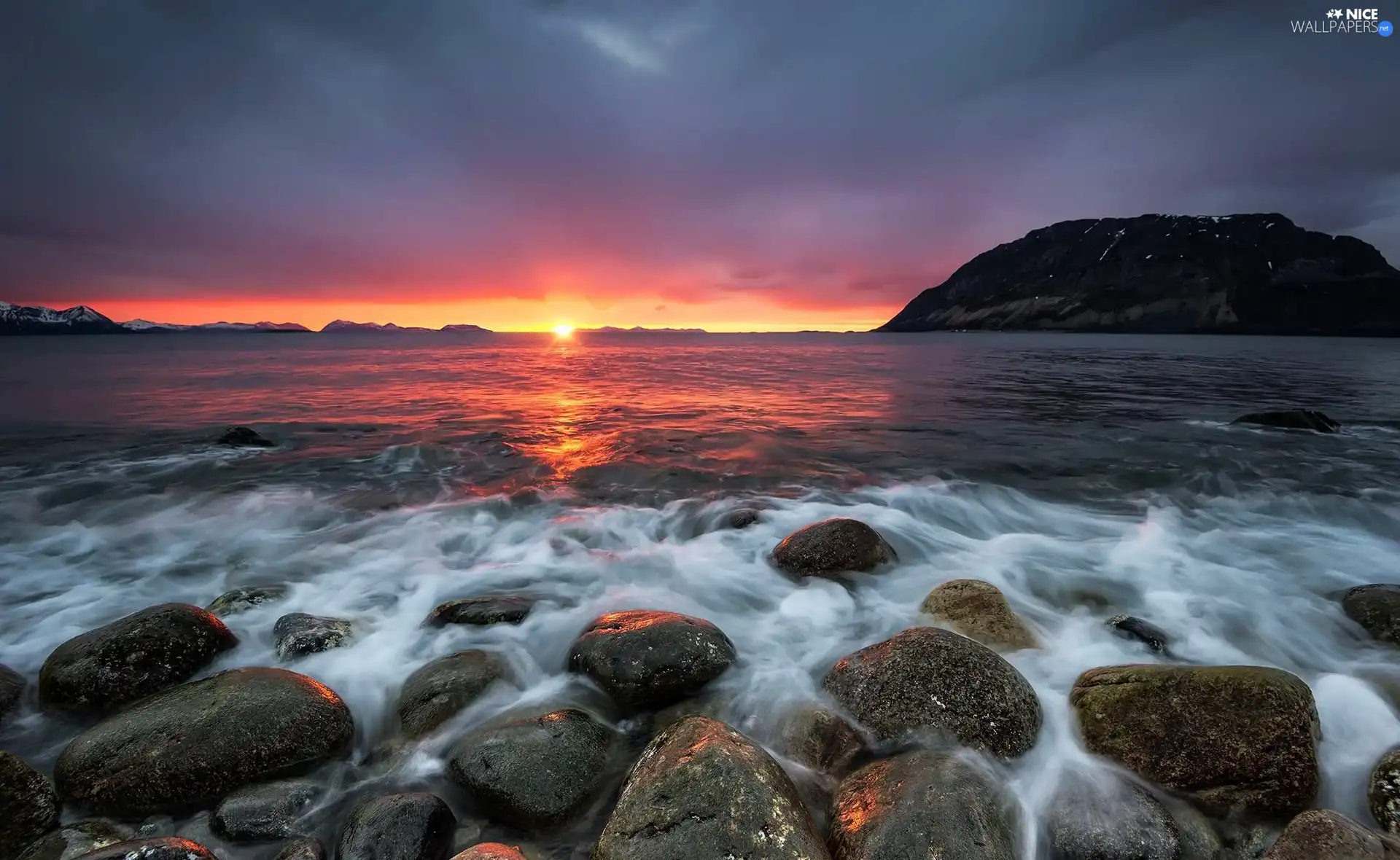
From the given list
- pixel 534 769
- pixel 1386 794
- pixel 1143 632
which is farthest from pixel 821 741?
pixel 1143 632

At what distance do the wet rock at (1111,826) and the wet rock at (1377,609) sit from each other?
4.55 m

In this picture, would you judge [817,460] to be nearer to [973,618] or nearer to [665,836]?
[973,618]

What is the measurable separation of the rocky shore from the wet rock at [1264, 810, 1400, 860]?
11 mm

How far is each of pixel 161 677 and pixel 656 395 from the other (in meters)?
24.9

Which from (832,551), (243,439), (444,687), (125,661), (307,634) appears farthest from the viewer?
(243,439)

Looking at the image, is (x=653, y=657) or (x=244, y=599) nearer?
(x=653, y=657)

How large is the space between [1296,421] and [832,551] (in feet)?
59.7

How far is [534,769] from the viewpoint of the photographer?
4.10m

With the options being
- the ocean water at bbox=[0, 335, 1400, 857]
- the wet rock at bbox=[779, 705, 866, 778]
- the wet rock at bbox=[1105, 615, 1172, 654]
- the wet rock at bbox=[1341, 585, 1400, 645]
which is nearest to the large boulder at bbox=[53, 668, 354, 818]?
the ocean water at bbox=[0, 335, 1400, 857]

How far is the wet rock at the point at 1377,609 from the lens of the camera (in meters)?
6.16

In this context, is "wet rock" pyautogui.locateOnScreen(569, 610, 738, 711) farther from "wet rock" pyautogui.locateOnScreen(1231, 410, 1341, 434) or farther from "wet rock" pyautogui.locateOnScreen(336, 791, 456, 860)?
"wet rock" pyautogui.locateOnScreen(1231, 410, 1341, 434)

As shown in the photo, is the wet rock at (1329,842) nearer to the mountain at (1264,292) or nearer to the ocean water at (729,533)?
the ocean water at (729,533)

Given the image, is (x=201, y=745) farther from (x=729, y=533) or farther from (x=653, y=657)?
(x=729, y=533)

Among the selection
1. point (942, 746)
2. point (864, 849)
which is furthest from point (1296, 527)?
point (864, 849)
